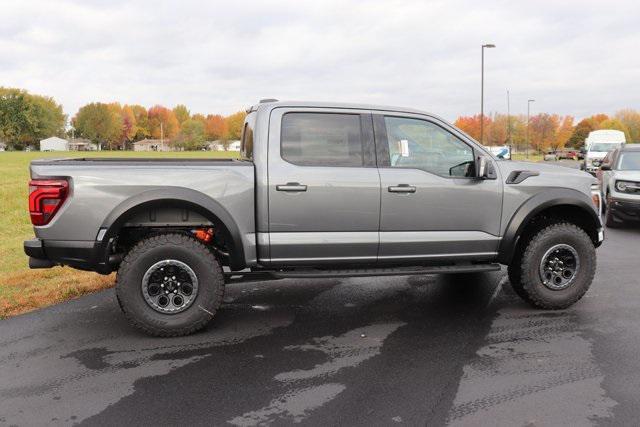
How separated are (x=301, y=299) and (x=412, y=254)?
1.50 m

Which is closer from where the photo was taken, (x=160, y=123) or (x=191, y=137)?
(x=191, y=137)

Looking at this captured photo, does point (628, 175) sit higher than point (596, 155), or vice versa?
point (596, 155)

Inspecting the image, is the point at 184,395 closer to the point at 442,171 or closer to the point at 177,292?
the point at 177,292

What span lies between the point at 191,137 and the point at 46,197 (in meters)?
153

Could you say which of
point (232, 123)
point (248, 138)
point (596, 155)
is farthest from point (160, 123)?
point (248, 138)

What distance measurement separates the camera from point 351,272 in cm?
516

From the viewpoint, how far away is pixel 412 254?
5.34m

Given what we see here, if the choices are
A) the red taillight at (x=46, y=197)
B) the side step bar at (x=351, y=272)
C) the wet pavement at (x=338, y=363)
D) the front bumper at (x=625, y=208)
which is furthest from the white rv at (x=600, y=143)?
the red taillight at (x=46, y=197)

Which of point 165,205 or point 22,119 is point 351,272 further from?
point 22,119

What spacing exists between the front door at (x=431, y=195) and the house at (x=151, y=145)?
162717mm

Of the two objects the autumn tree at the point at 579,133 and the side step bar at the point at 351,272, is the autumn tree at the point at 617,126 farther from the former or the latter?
the side step bar at the point at 351,272

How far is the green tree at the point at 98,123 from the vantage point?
14962 centimetres

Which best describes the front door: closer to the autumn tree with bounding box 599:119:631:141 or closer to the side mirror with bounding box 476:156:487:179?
the side mirror with bounding box 476:156:487:179

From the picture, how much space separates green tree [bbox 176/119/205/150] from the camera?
15338 cm
